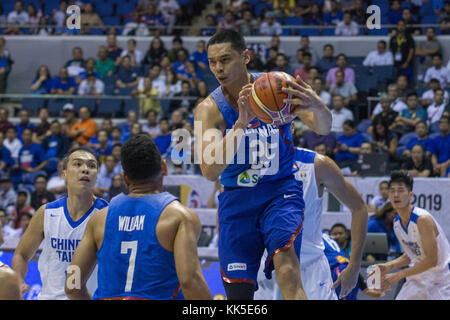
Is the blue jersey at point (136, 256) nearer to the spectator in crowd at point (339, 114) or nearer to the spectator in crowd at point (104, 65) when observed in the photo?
the spectator in crowd at point (339, 114)

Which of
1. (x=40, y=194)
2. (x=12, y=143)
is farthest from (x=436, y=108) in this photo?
(x=12, y=143)

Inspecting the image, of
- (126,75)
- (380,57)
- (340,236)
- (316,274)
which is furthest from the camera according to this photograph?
(126,75)

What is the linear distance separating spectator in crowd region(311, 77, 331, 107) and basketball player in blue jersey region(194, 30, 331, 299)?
721cm

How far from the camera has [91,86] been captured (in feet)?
48.1

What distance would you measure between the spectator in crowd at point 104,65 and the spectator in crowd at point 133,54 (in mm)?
331

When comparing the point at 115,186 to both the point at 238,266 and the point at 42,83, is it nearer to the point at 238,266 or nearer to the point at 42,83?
the point at 42,83

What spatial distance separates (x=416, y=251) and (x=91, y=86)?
9381mm

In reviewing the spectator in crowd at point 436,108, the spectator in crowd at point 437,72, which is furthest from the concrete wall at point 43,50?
the spectator in crowd at point 436,108

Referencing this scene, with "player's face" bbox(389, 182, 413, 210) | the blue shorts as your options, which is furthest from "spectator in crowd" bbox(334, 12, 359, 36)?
the blue shorts

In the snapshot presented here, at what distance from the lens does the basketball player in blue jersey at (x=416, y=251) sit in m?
6.71

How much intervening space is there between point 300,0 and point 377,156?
656 cm

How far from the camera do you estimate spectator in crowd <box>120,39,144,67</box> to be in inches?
593

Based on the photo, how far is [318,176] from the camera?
5.82 meters

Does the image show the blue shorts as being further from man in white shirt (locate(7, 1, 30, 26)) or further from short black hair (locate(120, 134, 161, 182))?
man in white shirt (locate(7, 1, 30, 26))
